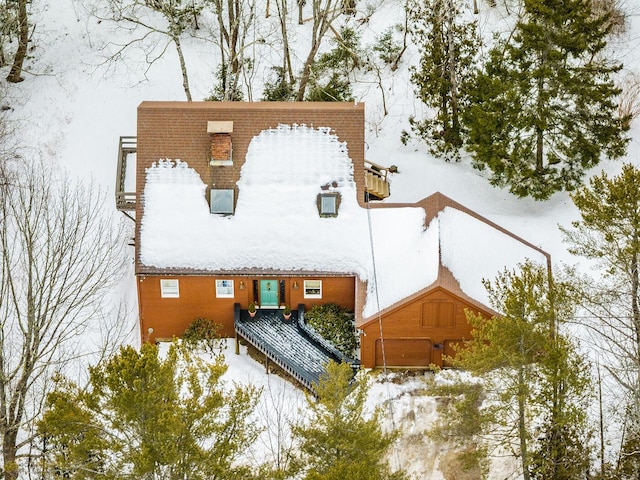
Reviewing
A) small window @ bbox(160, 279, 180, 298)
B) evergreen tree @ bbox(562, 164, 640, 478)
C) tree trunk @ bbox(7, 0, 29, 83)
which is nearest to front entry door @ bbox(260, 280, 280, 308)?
small window @ bbox(160, 279, 180, 298)

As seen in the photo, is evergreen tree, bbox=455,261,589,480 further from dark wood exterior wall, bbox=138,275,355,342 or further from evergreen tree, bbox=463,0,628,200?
evergreen tree, bbox=463,0,628,200

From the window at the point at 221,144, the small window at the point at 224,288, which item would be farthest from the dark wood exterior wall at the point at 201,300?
the window at the point at 221,144

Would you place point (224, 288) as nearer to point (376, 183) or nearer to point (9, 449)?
point (376, 183)

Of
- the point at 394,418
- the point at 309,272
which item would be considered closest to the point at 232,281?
the point at 309,272

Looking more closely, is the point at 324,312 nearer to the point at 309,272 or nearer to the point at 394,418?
the point at 309,272

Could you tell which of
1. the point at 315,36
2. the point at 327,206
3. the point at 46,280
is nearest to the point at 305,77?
the point at 315,36

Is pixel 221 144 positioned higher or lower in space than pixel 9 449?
higher
